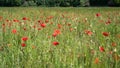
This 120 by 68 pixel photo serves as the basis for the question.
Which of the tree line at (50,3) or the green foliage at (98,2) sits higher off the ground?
the tree line at (50,3)

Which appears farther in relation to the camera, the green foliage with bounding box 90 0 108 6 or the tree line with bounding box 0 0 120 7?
the green foliage with bounding box 90 0 108 6

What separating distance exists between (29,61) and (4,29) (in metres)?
2.48

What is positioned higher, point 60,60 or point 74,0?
point 60,60

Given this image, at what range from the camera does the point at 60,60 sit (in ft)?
12.3

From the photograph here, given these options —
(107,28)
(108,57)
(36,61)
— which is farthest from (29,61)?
(107,28)

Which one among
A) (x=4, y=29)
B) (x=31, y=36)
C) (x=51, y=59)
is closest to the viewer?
(x=51, y=59)

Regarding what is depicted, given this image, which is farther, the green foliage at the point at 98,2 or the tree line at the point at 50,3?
the green foliage at the point at 98,2

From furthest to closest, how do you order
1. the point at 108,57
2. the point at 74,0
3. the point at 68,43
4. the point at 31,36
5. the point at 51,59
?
the point at 74,0 → the point at 31,36 → the point at 68,43 → the point at 51,59 → the point at 108,57

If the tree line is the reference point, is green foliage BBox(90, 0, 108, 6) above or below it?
below

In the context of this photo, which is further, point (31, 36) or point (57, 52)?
point (31, 36)

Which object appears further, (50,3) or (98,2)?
(98,2)

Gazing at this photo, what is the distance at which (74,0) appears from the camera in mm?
55344

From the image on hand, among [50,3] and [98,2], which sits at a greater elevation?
[50,3]

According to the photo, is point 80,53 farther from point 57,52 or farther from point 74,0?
point 74,0
